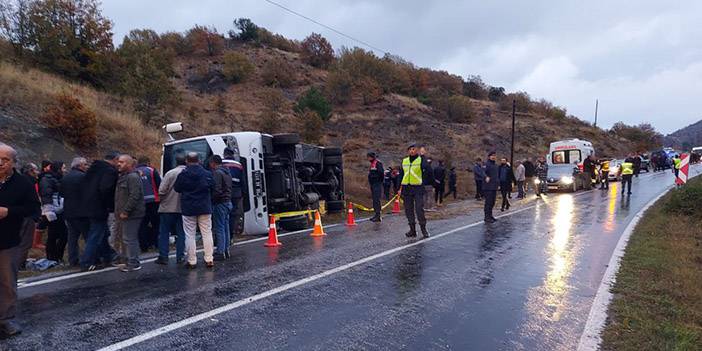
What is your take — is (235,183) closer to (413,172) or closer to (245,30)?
(413,172)

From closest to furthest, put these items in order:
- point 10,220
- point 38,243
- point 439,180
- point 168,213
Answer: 1. point 10,220
2. point 168,213
3. point 38,243
4. point 439,180

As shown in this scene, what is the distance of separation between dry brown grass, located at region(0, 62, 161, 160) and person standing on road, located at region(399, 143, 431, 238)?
1056 centimetres

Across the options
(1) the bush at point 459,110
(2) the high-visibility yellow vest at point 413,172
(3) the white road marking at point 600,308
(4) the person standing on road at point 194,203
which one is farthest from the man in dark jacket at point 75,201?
(1) the bush at point 459,110

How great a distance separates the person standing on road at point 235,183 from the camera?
9820 mm

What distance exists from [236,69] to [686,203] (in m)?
42.4

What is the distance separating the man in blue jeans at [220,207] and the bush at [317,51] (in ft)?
182

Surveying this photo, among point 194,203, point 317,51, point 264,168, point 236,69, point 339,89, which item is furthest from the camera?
point 317,51

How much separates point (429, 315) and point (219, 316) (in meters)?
2.16

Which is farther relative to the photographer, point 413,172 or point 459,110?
point 459,110

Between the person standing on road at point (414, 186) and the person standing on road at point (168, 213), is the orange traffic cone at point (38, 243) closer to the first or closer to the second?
the person standing on road at point (168, 213)

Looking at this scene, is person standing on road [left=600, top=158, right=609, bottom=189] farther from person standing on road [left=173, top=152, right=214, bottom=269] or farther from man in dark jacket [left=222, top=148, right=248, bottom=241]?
person standing on road [left=173, top=152, right=214, bottom=269]

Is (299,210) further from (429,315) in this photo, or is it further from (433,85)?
(433,85)

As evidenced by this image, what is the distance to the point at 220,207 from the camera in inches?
331

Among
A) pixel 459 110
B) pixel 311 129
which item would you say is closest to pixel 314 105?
pixel 311 129
